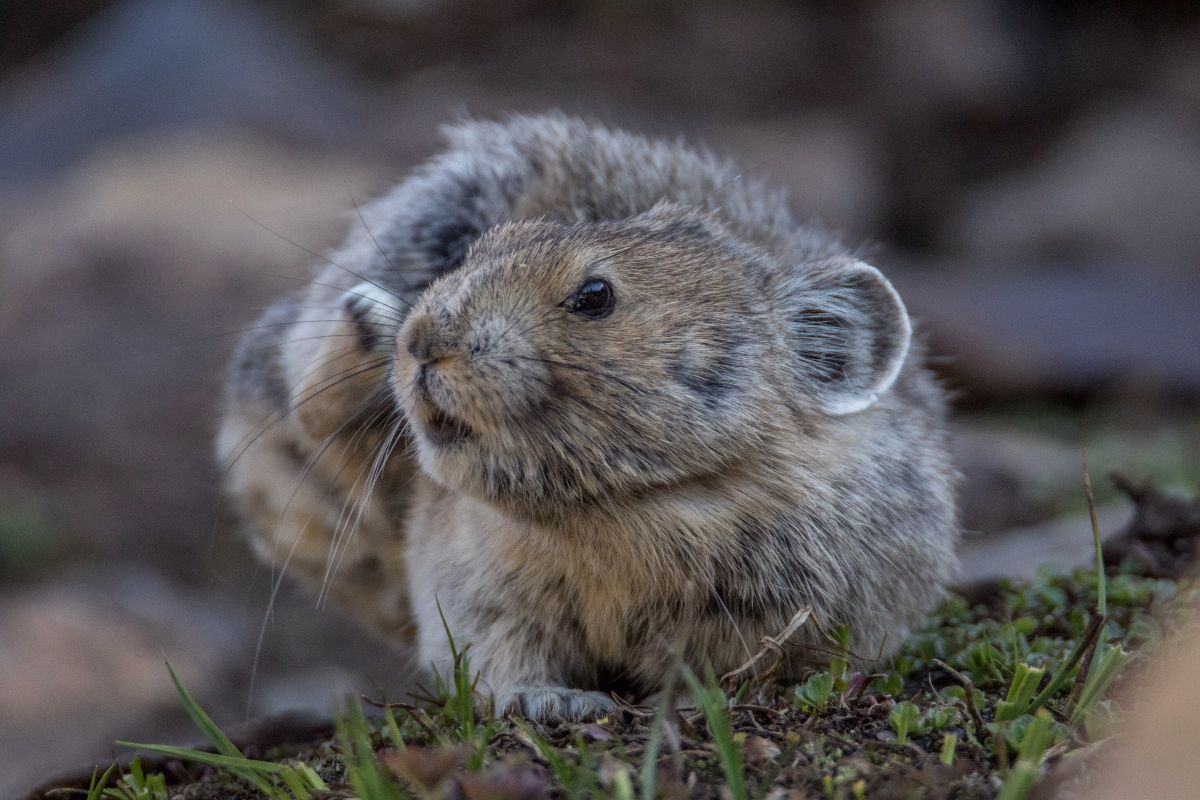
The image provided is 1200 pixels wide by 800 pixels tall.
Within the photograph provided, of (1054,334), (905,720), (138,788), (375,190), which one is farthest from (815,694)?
(1054,334)

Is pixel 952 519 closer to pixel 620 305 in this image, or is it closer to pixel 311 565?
pixel 620 305

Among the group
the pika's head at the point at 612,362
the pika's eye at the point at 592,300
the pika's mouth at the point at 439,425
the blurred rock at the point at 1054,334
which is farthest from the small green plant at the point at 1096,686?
the blurred rock at the point at 1054,334

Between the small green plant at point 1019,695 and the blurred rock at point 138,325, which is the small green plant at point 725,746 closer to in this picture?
the small green plant at point 1019,695

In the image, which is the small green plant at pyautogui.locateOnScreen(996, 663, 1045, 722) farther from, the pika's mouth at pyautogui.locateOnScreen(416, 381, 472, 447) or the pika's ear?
the pika's mouth at pyautogui.locateOnScreen(416, 381, 472, 447)

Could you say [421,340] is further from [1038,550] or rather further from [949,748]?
[1038,550]

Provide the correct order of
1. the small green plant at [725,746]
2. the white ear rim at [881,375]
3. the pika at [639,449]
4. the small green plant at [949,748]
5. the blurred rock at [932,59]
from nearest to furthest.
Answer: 1. the small green plant at [725,746]
2. the small green plant at [949,748]
3. the pika at [639,449]
4. the white ear rim at [881,375]
5. the blurred rock at [932,59]

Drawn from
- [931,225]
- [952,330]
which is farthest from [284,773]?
[931,225]

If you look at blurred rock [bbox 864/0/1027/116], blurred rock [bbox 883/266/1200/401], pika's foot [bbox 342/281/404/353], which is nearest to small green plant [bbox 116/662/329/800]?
pika's foot [bbox 342/281/404/353]

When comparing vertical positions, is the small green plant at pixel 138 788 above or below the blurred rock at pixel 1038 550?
above
